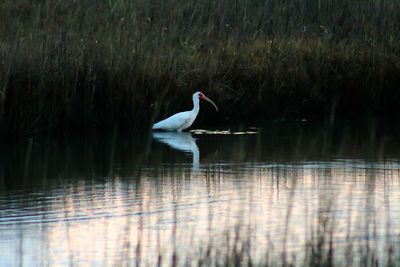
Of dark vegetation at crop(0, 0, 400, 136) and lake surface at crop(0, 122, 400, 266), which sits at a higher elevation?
dark vegetation at crop(0, 0, 400, 136)

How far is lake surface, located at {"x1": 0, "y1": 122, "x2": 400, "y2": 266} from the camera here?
6387 millimetres

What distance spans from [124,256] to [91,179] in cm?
363

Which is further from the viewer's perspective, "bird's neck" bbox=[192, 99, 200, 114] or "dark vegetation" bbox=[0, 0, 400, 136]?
"bird's neck" bbox=[192, 99, 200, 114]

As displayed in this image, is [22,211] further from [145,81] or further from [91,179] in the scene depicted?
[145,81]

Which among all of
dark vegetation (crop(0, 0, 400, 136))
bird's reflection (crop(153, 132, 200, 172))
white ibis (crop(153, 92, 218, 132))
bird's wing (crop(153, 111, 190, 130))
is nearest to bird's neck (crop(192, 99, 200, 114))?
white ibis (crop(153, 92, 218, 132))

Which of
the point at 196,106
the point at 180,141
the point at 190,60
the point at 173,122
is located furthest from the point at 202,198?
the point at 190,60

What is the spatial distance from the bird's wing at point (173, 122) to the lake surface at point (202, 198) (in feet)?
0.47

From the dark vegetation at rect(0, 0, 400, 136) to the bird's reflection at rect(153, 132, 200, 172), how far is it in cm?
45

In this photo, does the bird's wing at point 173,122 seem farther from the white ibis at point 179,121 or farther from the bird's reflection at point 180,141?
the bird's reflection at point 180,141

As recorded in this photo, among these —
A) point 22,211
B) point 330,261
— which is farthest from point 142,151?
point 330,261

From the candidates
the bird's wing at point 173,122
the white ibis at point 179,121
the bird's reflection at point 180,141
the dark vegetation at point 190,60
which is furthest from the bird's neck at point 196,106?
the dark vegetation at point 190,60

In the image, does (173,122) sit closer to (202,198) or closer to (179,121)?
(179,121)

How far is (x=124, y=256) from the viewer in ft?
20.8

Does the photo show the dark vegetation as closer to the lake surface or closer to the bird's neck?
the bird's neck
